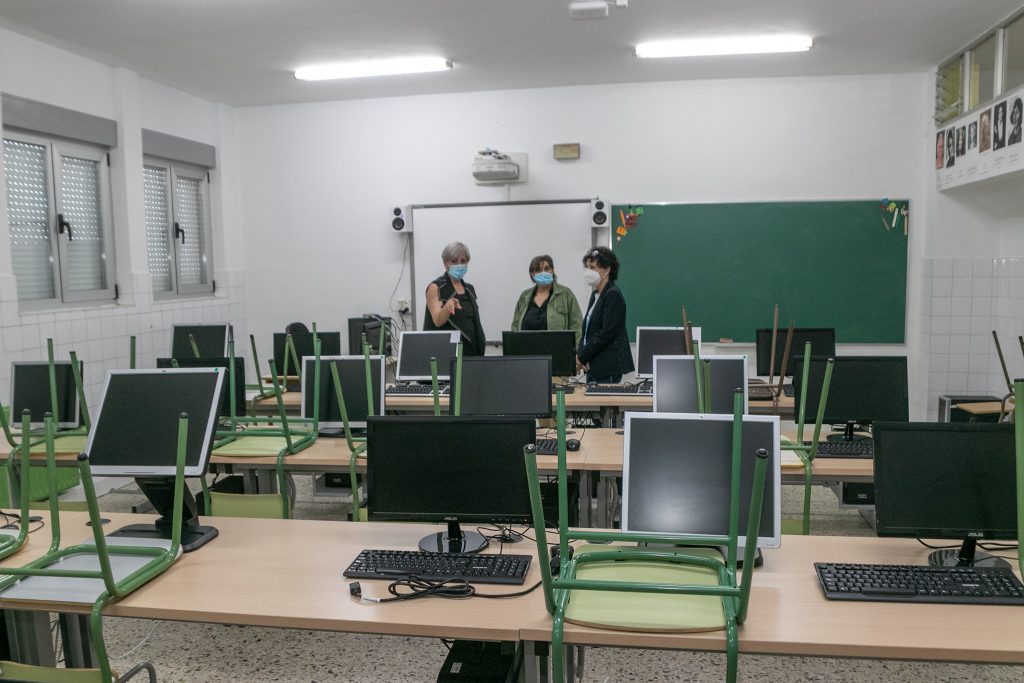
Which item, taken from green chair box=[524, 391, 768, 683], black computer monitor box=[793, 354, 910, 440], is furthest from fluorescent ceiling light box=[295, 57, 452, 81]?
green chair box=[524, 391, 768, 683]

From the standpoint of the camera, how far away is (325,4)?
4.19 meters

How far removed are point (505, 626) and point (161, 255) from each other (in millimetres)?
5528

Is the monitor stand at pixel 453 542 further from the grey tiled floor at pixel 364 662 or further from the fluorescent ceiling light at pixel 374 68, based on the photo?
the fluorescent ceiling light at pixel 374 68

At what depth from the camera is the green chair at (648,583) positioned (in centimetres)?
158

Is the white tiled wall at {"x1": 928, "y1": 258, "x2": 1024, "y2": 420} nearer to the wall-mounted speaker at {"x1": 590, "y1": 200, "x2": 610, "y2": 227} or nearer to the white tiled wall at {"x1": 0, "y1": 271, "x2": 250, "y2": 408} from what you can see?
the wall-mounted speaker at {"x1": 590, "y1": 200, "x2": 610, "y2": 227}

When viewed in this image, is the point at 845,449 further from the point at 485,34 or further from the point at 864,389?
the point at 485,34

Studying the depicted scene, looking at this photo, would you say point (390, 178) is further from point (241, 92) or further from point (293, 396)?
point (293, 396)

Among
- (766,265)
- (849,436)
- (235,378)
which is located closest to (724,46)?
(766,265)

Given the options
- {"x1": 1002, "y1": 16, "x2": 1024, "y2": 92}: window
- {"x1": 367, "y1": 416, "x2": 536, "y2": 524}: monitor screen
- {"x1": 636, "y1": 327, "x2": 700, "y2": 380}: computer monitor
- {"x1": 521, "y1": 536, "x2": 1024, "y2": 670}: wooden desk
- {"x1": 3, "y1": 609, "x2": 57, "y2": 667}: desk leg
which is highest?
{"x1": 1002, "y1": 16, "x2": 1024, "y2": 92}: window

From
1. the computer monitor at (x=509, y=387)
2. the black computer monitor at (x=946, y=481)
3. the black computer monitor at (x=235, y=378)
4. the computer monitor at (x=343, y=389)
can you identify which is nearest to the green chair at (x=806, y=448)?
the black computer monitor at (x=946, y=481)

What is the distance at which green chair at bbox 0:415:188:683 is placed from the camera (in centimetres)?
156

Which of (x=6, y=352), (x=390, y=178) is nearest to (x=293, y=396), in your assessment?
(x=6, y=352)

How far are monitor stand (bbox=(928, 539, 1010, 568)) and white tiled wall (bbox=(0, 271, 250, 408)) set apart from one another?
395cm

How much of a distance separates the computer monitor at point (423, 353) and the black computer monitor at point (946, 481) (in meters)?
2.98
